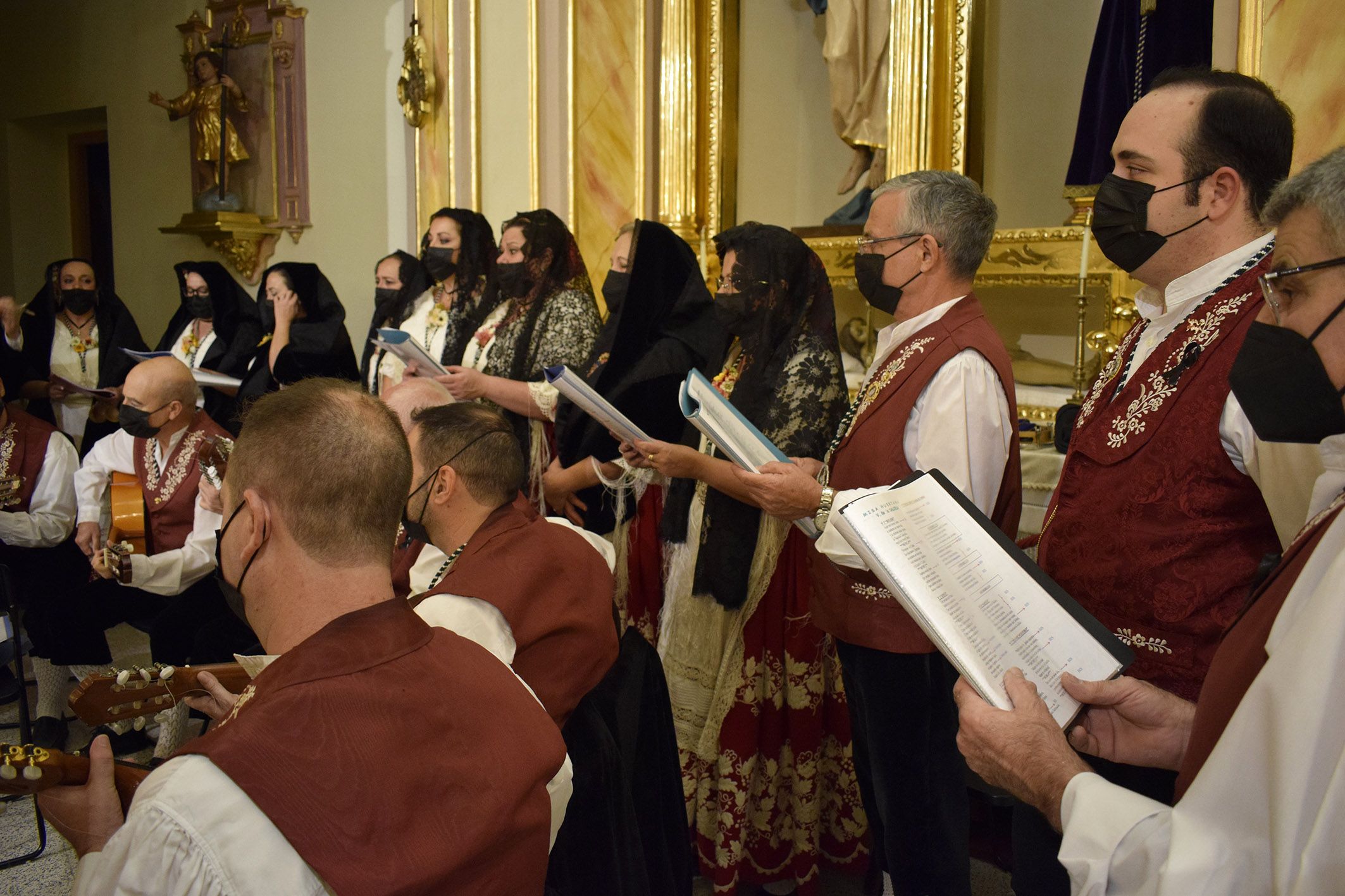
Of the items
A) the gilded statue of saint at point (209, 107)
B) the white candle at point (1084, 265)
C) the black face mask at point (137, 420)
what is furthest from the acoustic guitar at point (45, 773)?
the gilded statue of saint at point (209, 107)

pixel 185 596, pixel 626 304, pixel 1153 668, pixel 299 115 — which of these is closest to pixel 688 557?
pixel 626 304

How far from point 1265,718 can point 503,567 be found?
1.25 metres

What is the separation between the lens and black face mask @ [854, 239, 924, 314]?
239 centimetres

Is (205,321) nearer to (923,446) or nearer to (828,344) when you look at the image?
(828,344)

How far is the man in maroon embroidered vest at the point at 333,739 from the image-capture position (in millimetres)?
1079

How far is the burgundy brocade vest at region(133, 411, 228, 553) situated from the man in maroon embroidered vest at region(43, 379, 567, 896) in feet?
7.95

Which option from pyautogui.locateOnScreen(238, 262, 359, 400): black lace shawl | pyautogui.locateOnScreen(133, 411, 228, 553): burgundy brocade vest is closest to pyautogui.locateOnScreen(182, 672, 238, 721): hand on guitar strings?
pyautogui.locateOnScreen(133, 411, 228, 553): burgundy brocade vest

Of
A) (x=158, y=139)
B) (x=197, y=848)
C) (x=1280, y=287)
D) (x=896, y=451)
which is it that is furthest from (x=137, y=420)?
(x=158, y=139)

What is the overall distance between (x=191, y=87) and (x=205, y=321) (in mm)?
2771

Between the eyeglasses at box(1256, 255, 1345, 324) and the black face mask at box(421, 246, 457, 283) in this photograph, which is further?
the black face mask at box(421, 246, 457, 283)

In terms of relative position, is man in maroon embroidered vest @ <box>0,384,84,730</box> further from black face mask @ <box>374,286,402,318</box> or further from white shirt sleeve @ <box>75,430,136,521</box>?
black face mask @ <box>374,286,402,318</box>

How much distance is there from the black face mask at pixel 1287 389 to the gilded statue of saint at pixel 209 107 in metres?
7.61

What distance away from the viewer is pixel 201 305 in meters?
5.81

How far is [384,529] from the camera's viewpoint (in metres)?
1.47
